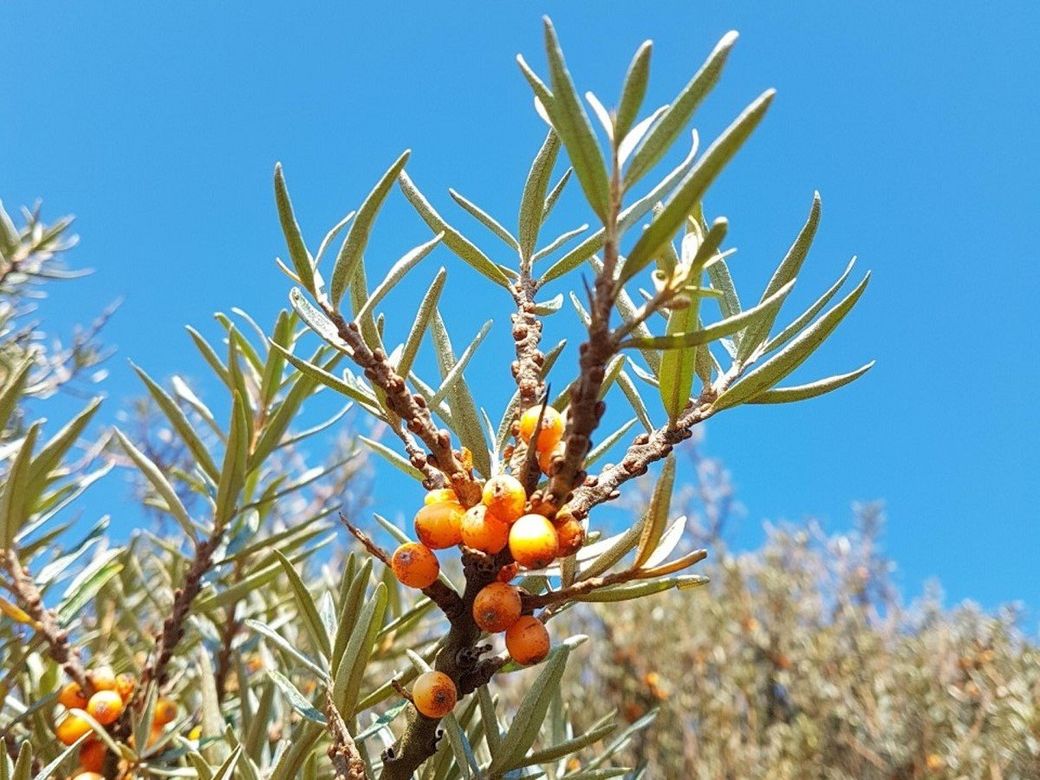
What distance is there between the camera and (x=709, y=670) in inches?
184

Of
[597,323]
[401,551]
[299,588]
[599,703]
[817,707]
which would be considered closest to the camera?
[597,323]

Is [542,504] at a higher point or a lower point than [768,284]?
lower

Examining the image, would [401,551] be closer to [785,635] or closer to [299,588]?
[299,588]

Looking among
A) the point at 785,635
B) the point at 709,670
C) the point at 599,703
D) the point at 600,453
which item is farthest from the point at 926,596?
the point at 600,453

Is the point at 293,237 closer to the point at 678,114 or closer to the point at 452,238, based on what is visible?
the point at 452,238

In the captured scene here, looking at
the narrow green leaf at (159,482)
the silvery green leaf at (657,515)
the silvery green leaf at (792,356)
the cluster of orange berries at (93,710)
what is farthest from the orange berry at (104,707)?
the silvery green leaf at (792,356)

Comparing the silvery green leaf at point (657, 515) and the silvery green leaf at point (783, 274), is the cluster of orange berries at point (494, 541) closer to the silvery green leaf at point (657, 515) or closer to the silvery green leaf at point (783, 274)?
the silvery green leaf at point (657, 515)

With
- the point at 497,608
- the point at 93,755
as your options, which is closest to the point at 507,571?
the point at 497,608

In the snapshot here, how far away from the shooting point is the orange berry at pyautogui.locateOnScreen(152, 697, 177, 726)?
1.26 m

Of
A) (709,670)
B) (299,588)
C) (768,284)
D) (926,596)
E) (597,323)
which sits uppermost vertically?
(926,596)

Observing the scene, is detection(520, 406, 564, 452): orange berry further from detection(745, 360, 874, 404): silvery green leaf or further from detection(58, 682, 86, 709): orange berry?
detection(58, 682, 86, 709): orange berry

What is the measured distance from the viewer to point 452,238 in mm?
948

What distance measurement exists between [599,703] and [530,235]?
388 centimetres

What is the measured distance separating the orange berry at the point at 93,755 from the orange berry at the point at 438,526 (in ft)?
2.42
